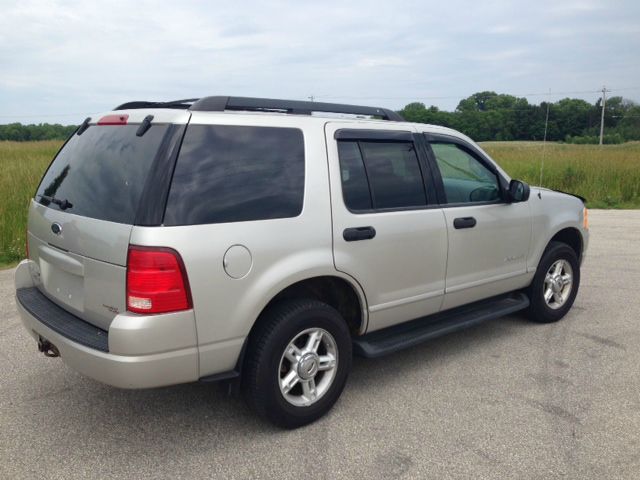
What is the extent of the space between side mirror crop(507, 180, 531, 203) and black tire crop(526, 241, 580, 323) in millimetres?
773

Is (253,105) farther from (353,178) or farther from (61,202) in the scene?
(61,202)

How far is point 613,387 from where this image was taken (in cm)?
380

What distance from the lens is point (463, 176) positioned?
4465 millimetres

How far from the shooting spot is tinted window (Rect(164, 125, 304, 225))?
9.18 ft

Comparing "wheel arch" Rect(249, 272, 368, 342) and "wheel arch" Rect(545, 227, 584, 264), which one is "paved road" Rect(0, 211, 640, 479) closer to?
"wheel arch" Rect(249, 272, 368, 342)

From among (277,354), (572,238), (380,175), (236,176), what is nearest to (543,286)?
(572,238)

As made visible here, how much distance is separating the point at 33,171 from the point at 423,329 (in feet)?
30.2

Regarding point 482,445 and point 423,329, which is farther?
point 423,329

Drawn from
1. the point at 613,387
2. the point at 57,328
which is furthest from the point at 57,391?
the point at 613,387

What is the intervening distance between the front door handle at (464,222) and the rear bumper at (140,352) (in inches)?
83.0

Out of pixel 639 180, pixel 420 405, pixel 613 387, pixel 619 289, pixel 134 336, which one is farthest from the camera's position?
pixel 639 180

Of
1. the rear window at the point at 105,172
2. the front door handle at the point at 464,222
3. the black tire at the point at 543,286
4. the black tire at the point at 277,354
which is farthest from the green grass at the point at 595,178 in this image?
the rear window at the point at 105,172

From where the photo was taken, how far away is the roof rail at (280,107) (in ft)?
10.2

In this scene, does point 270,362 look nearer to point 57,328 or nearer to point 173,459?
point 173,459
